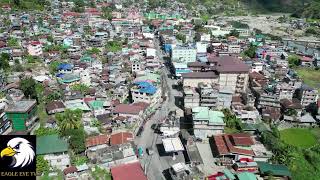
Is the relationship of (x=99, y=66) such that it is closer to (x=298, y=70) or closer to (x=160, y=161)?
(x=160, y=161)

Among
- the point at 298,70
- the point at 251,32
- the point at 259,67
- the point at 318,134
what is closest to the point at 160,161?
the point at 318,134

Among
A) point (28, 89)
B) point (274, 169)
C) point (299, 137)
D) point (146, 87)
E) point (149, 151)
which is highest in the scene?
point (28, 89)

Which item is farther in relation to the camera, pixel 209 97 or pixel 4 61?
pixel 4 61

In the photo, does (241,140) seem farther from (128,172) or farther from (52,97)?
(52,97)

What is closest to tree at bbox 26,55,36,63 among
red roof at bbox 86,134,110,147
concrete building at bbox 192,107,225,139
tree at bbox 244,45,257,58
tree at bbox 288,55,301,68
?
red roof at bbox 86,134,110,147

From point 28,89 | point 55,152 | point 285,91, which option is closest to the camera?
point 55,152

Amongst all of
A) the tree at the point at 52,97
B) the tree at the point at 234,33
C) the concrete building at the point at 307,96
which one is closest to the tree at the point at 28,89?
the tree at the point at 52,97

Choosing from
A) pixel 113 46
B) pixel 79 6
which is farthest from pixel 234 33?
pixel 79 6
